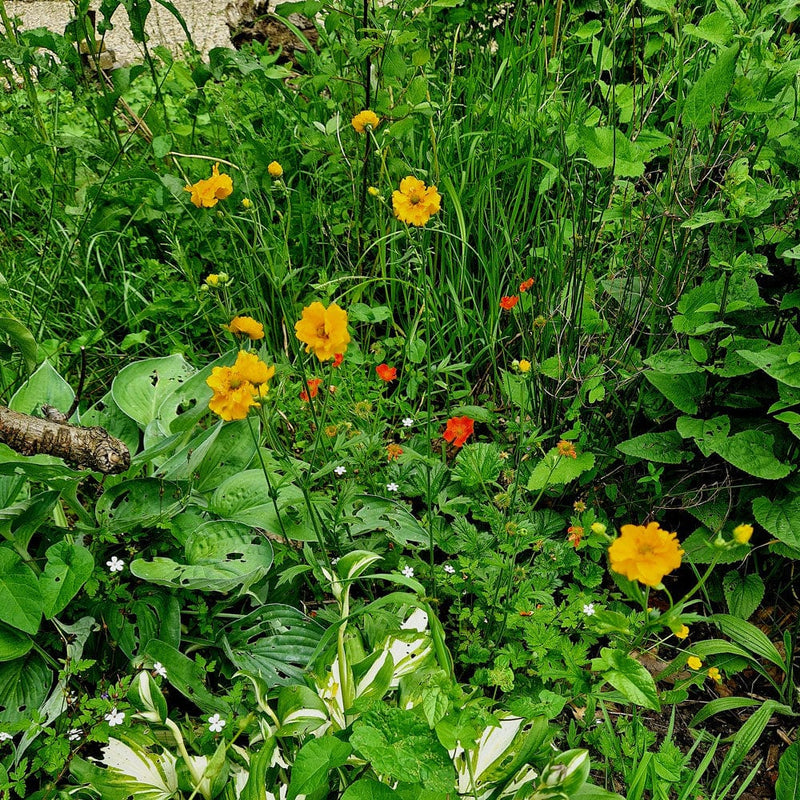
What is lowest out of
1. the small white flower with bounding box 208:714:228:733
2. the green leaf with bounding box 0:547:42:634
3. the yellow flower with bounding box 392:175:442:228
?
the small white flower with bounding box 208:714:228:733

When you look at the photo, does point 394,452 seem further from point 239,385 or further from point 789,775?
point 789,775

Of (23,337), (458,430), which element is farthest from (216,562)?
(23,337)

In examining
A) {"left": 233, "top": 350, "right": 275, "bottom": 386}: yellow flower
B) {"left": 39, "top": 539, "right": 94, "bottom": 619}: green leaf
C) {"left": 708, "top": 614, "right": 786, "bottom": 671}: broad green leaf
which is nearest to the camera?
{"left": 233, "top": 350, "right": 275, "bottom": 386}: yellow flower

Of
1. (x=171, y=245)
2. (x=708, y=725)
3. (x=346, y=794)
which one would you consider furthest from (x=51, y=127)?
(x=708, y=725)

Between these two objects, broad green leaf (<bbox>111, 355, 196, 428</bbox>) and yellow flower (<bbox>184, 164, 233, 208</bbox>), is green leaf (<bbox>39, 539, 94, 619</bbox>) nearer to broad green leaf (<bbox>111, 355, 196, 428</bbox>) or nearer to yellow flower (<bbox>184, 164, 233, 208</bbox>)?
broad green leaf (<bbox>111, 355, 196, 428</bbox>)

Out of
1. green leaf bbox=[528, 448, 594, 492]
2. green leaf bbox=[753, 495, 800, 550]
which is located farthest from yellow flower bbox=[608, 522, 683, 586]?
green leaf bbox=[753, 495, 800, 550]

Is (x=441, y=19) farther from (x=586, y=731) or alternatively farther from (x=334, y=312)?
(x=586, y=731)

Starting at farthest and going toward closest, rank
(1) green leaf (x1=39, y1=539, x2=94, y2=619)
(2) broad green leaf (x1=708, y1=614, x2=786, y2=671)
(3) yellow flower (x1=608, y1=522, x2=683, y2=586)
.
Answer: (2) broad green leaf (x1=708, y1=614, x2=786, y2=671) < (1) green leaf (x1=39, y1=539, x2=94, y2=619) < (3) yellow flower (x1=608, y1=522, x2=683, y2=586)

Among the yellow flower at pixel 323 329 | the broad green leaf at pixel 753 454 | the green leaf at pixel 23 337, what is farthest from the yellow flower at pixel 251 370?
the broad green leaf at pixel 753 454

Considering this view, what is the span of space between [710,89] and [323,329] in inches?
36.7

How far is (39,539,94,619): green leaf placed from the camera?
1315mm

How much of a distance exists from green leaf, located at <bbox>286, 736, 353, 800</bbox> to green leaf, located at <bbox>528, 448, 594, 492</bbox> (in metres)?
0.83

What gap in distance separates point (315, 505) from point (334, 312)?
475mm

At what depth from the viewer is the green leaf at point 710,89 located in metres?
1.44
